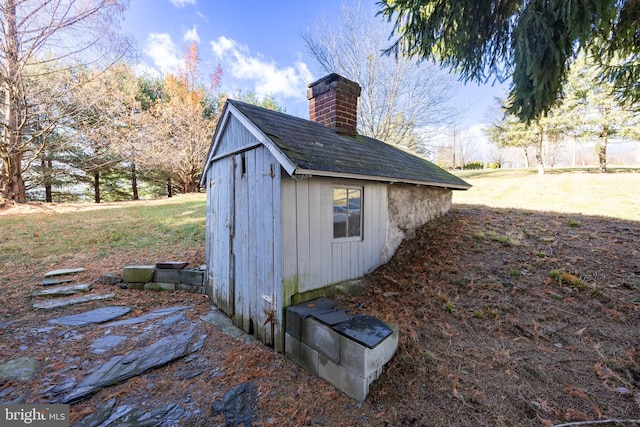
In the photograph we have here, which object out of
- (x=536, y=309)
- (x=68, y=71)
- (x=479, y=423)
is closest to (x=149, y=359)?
(x=479, y=423)

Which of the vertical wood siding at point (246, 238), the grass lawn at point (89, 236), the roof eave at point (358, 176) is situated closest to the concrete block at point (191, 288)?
the vertical wood siding at point (246, 238)

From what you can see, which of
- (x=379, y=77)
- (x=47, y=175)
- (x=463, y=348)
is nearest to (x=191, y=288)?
(x=463, y=348)

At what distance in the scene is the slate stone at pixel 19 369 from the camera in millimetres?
3006

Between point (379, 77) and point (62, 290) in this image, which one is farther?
point (379, 77)

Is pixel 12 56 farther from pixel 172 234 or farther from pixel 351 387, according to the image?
pixel 351 387

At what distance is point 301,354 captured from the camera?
10.8 feet

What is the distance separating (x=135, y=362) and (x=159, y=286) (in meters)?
2.74

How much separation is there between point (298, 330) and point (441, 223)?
4.80 meters

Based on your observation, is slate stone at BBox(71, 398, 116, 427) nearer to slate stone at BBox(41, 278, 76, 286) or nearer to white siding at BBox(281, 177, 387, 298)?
white siding at BBox(281, 177, 387, 298)

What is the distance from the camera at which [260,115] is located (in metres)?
4.25

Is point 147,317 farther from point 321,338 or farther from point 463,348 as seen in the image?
point 463,348

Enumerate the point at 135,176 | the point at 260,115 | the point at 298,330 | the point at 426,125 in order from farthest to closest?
1. the point at 135,176
2. the point at 426,125
3. the point at 260,115
4. the point at 298,330

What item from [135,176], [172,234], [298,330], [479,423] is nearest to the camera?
[479,423]

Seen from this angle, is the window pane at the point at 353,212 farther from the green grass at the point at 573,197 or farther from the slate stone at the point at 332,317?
the green grass at the point at 573,197
